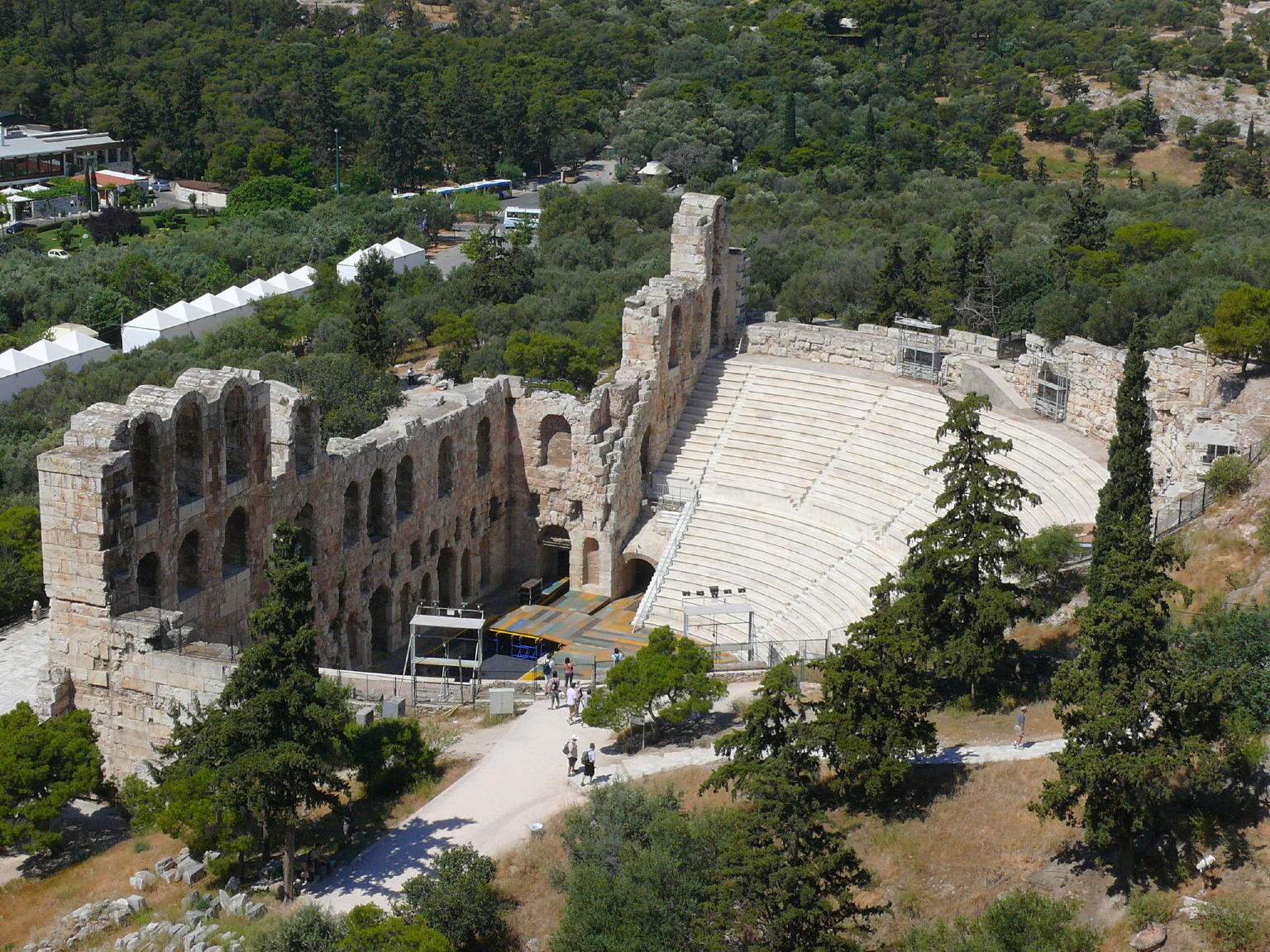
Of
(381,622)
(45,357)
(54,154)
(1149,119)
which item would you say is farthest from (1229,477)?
(54,154)

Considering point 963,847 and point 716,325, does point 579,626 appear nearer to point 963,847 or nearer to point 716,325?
point 716,325

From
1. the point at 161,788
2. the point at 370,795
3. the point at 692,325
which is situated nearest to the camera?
the point at 161,788

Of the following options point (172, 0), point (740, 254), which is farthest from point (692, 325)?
point (172, 0)

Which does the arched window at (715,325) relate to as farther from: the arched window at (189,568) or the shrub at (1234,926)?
the shrub at (1234,926)

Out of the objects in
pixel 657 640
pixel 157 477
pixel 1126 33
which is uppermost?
pixel 1126 33

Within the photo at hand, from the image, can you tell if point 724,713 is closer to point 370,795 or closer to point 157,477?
point 370,795
